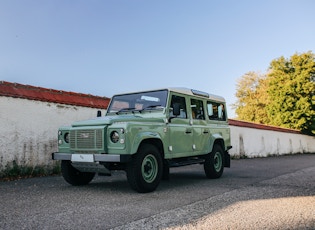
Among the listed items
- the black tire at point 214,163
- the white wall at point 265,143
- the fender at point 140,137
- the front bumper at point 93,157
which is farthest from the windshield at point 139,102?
the white wall at point 265,143

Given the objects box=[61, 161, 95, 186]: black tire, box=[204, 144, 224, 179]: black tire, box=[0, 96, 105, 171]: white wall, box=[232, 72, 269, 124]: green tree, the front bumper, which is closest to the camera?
the front bumper

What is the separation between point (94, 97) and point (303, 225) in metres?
8.66

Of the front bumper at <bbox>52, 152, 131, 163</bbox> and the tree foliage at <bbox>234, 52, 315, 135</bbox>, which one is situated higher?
the tree foliage at <bbox>234, 52, 315, 135</bbox>

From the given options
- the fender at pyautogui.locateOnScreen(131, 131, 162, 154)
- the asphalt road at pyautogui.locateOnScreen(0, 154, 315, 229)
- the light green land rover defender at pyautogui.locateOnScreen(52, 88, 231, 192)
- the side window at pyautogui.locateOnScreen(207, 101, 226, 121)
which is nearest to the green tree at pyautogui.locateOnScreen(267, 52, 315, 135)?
the side window at pyautogui.locateOnScreen(207, 101, 226, 121)

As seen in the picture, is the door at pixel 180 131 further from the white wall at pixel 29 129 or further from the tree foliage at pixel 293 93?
the tree foliage at pixel 293 93

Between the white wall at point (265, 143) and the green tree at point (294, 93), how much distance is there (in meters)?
1.80

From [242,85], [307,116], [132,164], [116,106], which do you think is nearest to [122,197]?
[132,164]

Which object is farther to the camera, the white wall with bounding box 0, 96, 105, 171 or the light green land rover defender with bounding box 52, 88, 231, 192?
the white wall with bounding box 0, 96, 105, 171

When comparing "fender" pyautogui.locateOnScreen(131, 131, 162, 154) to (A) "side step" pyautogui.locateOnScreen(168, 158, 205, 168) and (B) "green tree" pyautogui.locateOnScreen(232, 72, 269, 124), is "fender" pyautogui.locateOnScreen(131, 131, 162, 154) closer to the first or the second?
(A) "side step" pyautogui.locateOnScreen(168, 158, 205, 168)

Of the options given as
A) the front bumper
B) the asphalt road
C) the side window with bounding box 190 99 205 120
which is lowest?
the asphalt road

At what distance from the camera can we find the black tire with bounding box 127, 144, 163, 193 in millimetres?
5621

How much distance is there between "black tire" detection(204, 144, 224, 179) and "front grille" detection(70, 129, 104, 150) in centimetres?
344

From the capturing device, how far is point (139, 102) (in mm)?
7156

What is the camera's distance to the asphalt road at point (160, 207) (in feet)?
12.7
